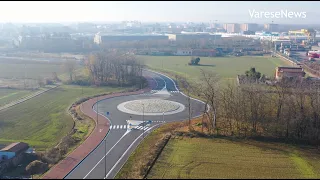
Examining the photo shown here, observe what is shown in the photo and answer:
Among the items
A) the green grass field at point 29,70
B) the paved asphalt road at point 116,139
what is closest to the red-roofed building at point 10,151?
the paved asphalt road at point 116,139

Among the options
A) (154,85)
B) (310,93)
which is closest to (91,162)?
(310,93)

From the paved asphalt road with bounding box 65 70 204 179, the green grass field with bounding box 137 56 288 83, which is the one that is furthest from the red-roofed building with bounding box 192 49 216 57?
the paved asphalt road with bounding box 65 70 204 179

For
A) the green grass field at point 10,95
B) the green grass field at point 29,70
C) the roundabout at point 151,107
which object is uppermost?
the green grass field at point 29,70

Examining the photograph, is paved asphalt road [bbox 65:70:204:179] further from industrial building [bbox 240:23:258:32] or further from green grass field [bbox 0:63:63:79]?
industrial building [bbox 240:23:258:32]

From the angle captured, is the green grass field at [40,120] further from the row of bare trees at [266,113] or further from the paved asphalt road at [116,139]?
the row of bare trees at [266,113]

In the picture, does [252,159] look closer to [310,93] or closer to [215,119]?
[215,119]

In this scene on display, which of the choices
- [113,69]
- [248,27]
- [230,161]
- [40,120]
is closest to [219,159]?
[230,161]
